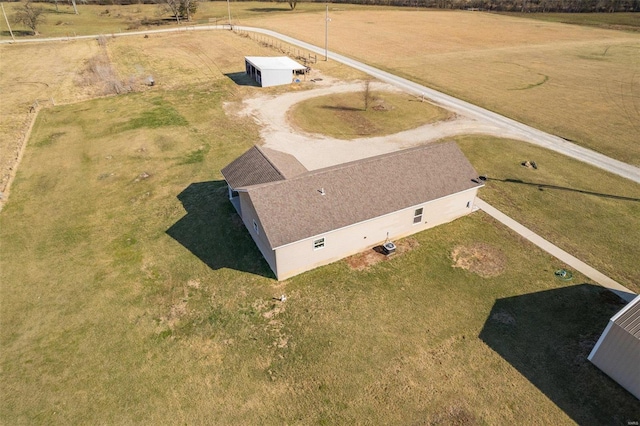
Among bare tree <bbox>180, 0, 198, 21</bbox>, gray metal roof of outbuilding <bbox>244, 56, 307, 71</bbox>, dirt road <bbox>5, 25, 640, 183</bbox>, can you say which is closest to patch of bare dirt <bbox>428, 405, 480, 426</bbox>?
dirt road <bbox>5, 25, 640, 183</bbox>

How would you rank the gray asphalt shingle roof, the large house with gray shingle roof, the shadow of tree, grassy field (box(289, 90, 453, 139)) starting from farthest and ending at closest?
grassy field (box(289, 90, 453, 139))
the shadow of tree
the gray asphalt shingle roof
the large house with gray shingle roof

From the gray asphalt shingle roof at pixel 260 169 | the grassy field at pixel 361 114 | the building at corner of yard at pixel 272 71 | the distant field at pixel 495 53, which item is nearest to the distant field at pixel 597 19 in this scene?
the distant field at pixel 495 53

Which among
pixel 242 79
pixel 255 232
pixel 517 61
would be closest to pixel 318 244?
pixel 255 232

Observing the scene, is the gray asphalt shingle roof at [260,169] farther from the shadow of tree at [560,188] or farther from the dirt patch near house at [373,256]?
the shadow of tree at [560,188]

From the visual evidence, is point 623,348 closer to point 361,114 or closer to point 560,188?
point 560,188

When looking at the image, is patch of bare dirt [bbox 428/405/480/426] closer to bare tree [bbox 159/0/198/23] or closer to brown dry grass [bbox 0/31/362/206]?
A: brown dry grass [bbox 0/31/362/206]

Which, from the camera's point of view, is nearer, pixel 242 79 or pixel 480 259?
pixel 480 259
